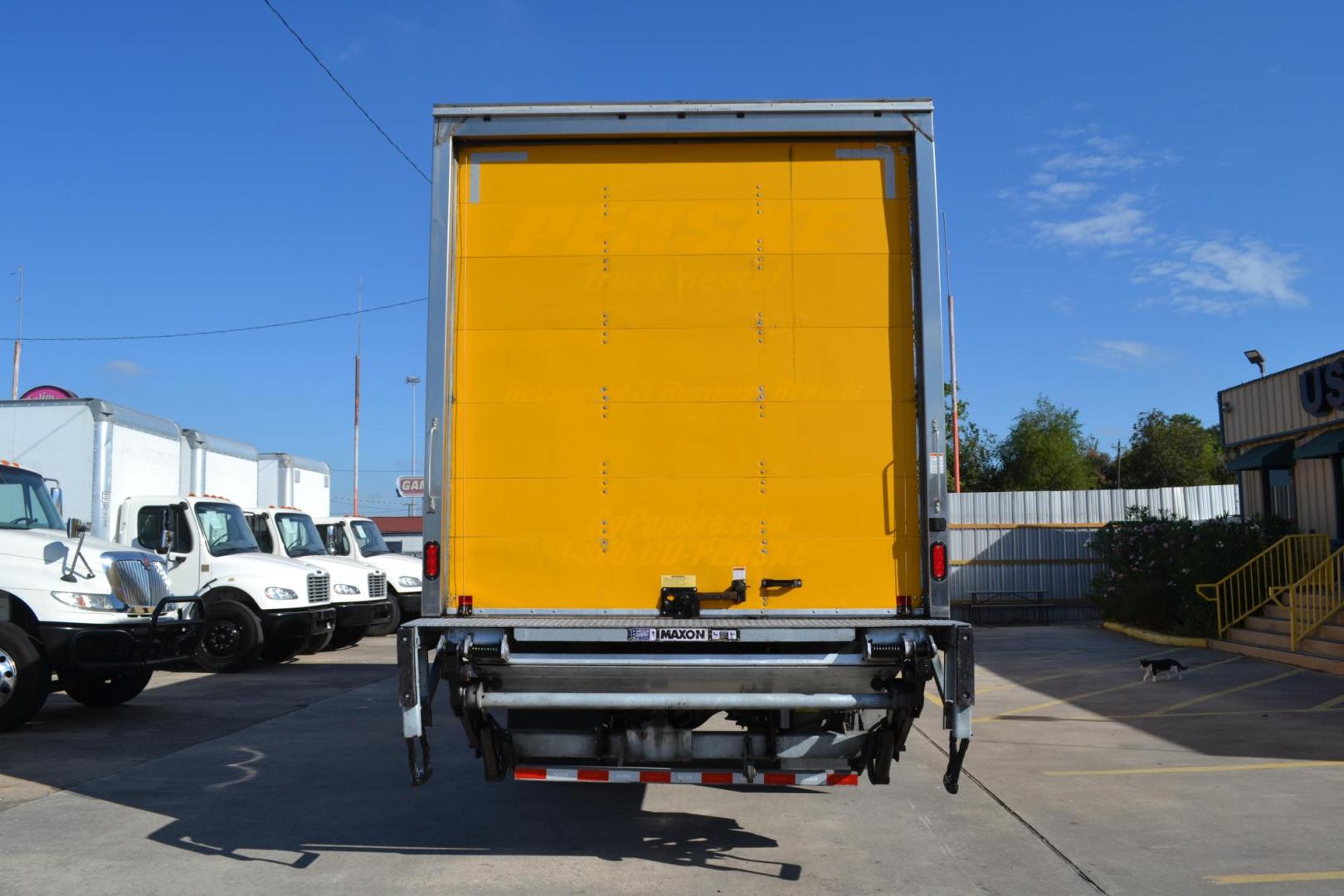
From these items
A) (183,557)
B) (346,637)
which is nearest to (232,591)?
(183,557)

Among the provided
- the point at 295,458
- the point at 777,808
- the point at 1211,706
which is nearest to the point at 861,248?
the point at 777,808

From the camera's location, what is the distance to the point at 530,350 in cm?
574

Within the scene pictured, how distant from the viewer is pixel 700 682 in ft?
17.4

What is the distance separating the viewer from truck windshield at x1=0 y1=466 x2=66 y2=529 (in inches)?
410

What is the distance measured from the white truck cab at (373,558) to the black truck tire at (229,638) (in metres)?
4.81

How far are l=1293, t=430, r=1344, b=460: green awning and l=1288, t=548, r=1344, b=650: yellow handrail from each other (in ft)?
5.13

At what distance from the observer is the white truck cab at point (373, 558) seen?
789 inches

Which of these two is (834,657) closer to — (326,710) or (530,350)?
(530,350)

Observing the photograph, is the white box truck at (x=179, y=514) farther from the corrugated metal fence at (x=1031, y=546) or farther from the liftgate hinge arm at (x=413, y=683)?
the corrugated metal fence at (x=1031, y=546)

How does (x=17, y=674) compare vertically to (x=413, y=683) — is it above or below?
below

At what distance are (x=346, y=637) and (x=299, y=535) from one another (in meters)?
2.04

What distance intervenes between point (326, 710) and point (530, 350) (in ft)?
22.9

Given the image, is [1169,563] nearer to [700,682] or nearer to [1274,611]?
[1274,611]

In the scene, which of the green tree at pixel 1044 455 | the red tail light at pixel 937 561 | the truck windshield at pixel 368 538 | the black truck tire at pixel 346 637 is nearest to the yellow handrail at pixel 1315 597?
the red tail light at pixel 937 561
